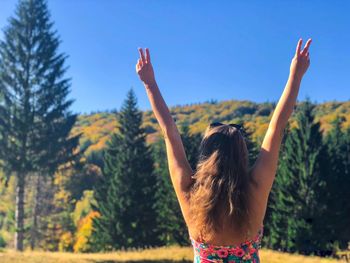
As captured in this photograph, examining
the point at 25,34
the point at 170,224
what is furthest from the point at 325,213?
the point at 25,34

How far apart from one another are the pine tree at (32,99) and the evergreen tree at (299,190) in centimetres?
1721

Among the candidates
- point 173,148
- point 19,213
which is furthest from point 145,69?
point 19,213

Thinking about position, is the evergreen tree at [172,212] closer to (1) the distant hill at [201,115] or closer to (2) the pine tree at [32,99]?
(2) the pine tree at [32,99]

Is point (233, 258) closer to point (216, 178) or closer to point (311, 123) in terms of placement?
point (216, 178)

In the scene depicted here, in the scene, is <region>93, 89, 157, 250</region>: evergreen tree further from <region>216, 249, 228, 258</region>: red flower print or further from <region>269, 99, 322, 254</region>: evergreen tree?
<region>216, 249, 228, 258</region>: red flower print

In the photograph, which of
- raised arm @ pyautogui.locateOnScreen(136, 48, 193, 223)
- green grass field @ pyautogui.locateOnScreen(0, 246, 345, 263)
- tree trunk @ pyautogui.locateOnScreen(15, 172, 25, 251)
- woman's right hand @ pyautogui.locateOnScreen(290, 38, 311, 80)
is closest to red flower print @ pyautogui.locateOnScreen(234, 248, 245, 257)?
raised arm @ pyautogui.locateOnScreen(136, 48, 193, 223)

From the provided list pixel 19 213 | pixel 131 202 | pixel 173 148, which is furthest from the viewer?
pixel 131 202

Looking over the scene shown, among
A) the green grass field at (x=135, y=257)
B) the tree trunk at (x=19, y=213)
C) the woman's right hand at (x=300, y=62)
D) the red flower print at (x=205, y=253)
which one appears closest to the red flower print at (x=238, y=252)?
the red flower print at (x=205, y=253)

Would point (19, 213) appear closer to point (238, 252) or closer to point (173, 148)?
point (173, 148)

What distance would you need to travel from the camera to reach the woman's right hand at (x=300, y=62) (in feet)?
6.63

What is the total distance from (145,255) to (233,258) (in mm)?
17387

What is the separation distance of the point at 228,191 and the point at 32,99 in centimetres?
2264

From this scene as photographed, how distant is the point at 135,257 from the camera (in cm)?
1775

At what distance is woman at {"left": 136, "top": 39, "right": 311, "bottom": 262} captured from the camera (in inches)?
69.3
